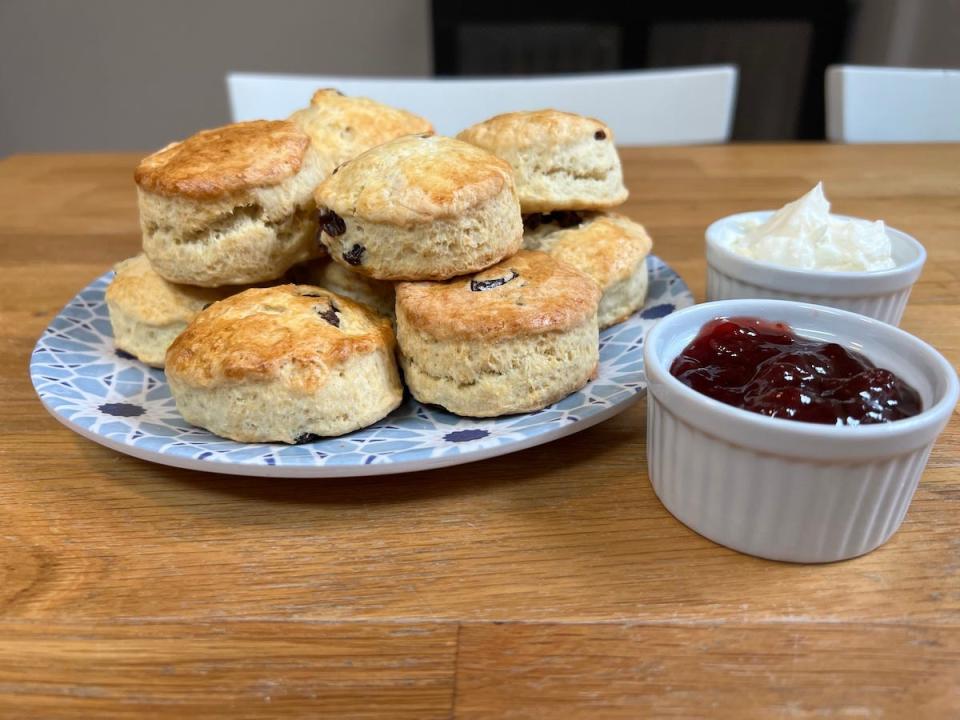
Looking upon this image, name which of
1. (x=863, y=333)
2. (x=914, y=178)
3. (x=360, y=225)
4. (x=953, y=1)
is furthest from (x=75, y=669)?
(x=953, y=1)

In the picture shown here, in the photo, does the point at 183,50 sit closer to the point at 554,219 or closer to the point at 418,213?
the point at 554,219

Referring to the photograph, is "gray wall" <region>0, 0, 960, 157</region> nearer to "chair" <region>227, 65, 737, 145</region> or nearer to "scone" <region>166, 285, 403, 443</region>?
"chair" <region>227, 65, 737, 145</region>

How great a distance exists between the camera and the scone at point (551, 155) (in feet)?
6.49

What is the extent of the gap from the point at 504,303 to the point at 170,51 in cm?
587

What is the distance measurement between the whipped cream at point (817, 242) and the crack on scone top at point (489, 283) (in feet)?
2.38

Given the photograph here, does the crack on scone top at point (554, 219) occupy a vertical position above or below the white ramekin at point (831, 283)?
above

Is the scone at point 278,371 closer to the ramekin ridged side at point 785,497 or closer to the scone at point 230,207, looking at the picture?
the scone at point 230,207

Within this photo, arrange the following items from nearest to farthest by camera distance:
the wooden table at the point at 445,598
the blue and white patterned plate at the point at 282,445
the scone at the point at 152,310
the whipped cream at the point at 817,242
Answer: the wooden table at the point at 445,598
the blue and white patterned plate at the point at 282,445
the scone at the point at 152,310
the whipped cream at the point at 817,242

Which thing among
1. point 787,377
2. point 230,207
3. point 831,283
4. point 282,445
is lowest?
point 282,445

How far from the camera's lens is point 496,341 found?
156 cm

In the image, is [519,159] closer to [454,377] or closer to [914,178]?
[454,377]

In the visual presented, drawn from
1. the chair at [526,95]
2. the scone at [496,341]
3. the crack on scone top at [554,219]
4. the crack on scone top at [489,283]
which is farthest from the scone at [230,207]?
the chair at [526,95]

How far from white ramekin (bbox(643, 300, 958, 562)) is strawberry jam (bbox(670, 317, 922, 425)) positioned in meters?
0.04

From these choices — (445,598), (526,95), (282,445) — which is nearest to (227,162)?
(282,445)
